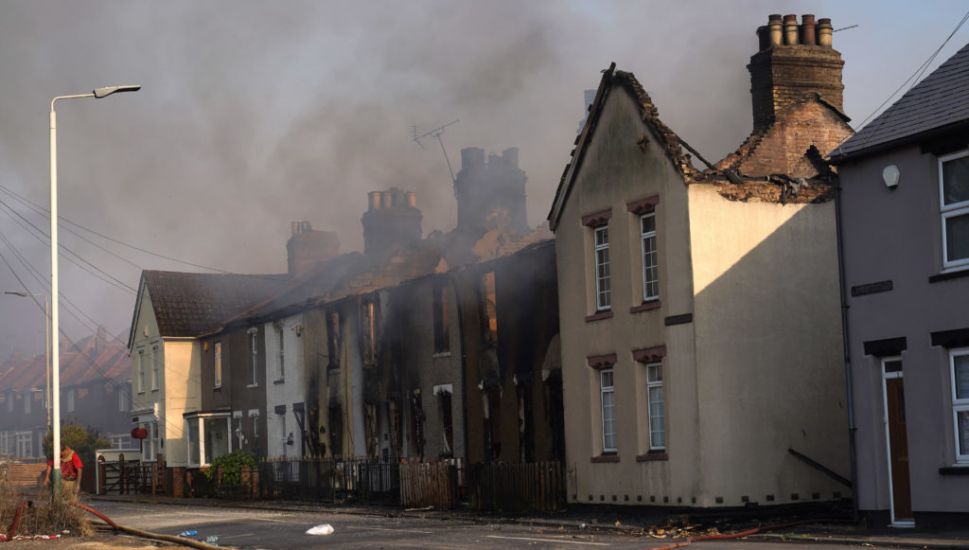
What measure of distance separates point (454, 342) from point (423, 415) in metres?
2.73

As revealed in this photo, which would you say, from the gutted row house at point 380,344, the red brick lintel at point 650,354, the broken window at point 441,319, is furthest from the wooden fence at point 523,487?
the broken window at point 441,319

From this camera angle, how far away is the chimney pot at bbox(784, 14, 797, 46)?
27266mm

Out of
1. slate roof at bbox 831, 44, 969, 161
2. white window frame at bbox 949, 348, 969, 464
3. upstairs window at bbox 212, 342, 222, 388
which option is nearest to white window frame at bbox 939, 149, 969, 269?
slate roof at bbox 831, 44, 969, 161

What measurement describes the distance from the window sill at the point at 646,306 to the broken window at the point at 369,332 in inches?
523

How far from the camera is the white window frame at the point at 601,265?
1056 inches

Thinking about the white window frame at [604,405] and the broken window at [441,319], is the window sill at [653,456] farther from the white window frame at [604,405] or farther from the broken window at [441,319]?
the broken window at [441,319]

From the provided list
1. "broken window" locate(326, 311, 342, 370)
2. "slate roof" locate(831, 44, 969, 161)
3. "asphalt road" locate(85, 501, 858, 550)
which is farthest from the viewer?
"broken window" locate(326, 311, 342, 370)

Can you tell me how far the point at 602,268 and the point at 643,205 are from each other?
6.81 feet

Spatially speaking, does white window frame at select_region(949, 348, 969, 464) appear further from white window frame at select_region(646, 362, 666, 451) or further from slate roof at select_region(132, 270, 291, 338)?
slate roof at select_region(132, 270, 291, 338)

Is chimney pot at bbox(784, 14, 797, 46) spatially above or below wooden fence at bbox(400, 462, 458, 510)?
above

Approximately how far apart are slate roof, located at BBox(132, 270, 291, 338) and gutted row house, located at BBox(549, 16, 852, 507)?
29.2 meters

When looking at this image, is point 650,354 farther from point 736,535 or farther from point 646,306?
point 736,535

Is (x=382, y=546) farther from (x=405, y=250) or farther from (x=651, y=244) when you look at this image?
(x=405, y=250)

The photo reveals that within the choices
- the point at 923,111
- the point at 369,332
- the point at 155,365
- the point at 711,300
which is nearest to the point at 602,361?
the point at 711,300
